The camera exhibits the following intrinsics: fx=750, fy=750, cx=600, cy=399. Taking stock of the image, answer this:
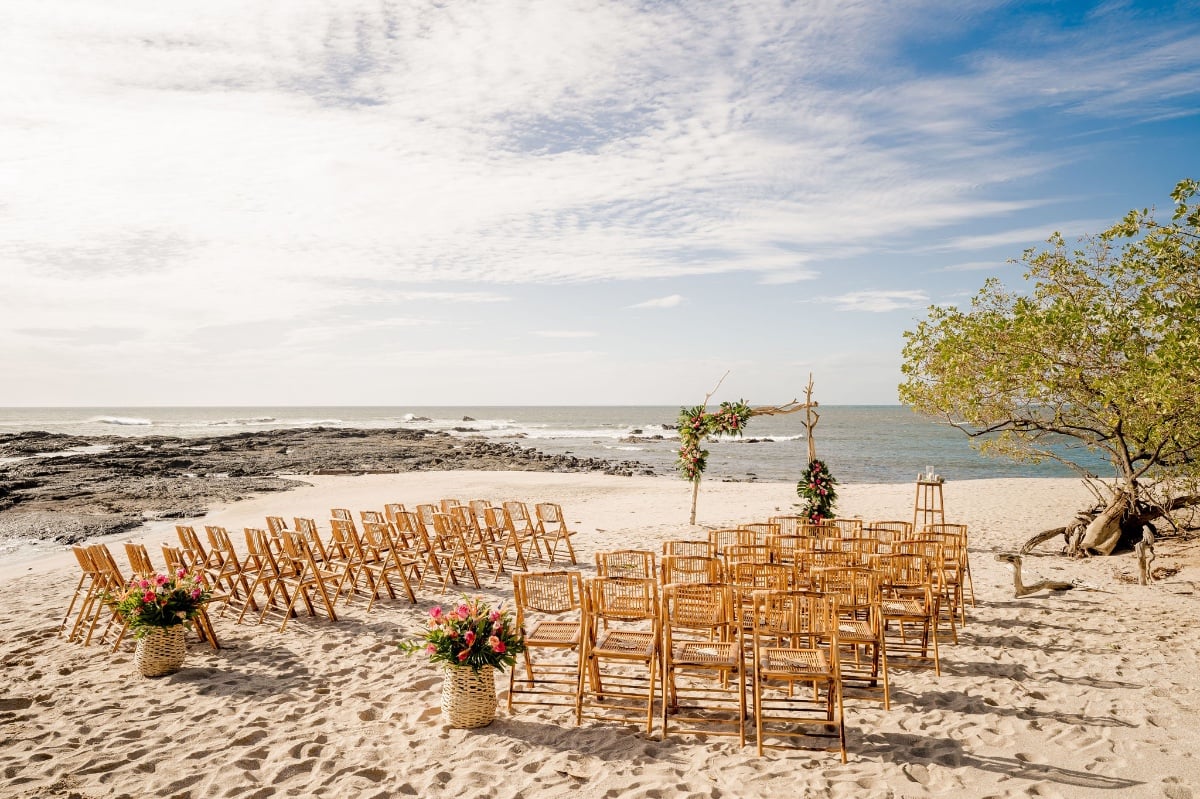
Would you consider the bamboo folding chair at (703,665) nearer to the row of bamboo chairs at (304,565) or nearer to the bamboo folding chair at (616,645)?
the bamboo folding chair at (616,645)

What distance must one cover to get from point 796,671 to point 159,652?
5.18m

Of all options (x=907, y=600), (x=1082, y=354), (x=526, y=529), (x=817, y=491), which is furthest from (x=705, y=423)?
(x=907, y=600)

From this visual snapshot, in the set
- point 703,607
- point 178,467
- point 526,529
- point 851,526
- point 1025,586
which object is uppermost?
point 851,526

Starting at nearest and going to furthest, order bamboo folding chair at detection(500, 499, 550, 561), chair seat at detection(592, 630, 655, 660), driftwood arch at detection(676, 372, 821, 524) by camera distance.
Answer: chair seat at detection(592, 630, 655, 660)
bamboo folding chair at detection(500, 499, 550, 561)
driftwood arch at detection(676, 372, 821, 524)

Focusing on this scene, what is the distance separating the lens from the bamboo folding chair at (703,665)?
4.95 meters

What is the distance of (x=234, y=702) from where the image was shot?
18.6ft

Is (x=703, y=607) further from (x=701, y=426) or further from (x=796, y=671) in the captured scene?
(x=701, y=426)

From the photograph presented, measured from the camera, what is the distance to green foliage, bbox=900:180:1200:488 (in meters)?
8.89

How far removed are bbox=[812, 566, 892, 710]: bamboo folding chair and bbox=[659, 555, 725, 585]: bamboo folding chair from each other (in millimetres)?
841

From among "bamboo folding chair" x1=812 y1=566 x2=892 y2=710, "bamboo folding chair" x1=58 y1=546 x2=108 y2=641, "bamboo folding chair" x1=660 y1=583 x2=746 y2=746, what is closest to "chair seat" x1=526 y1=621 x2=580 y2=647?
"bamboo folding chair" x1=660 y1=583 x2=746 y2=746

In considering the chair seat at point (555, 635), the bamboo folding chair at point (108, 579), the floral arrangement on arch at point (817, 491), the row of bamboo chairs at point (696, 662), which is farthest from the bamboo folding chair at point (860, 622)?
the bamboo folding chair at point (108, 579)

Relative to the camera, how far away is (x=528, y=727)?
203 inches

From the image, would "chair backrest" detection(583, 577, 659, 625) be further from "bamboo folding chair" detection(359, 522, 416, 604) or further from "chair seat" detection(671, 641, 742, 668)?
"bamboo folding chair" detection(359, 522, 416, 604)

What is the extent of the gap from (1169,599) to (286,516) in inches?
645
